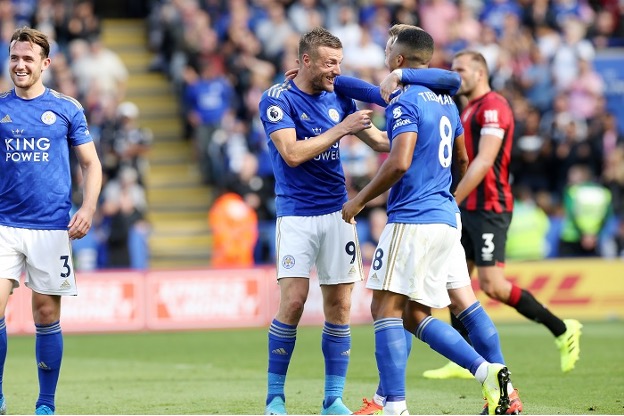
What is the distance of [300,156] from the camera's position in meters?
8.12

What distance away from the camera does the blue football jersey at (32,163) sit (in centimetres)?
833

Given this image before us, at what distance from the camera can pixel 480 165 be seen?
10000mm

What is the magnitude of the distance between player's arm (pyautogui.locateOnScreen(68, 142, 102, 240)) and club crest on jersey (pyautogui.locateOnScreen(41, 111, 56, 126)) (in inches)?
10.2

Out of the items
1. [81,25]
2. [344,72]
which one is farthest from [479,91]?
[81,25]

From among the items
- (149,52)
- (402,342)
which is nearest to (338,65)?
(402,342)

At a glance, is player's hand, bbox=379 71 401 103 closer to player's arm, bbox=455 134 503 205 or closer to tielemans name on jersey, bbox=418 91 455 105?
tielemans name on jersey, bbox=418 91 455 105

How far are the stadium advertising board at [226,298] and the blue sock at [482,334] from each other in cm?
800

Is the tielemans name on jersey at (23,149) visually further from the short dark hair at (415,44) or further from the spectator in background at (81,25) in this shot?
the spectator in background at (81,25)

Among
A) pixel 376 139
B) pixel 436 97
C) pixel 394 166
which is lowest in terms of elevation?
pixel 394 166

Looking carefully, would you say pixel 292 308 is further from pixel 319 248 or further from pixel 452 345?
pixel 452 345

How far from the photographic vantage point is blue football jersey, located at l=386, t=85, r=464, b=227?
7.70 m

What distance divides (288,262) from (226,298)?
901cm

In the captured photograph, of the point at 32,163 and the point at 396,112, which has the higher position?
the point at 396,112

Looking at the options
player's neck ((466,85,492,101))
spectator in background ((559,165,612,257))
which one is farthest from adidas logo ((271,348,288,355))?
spectator in background ((559,165,612,257))
